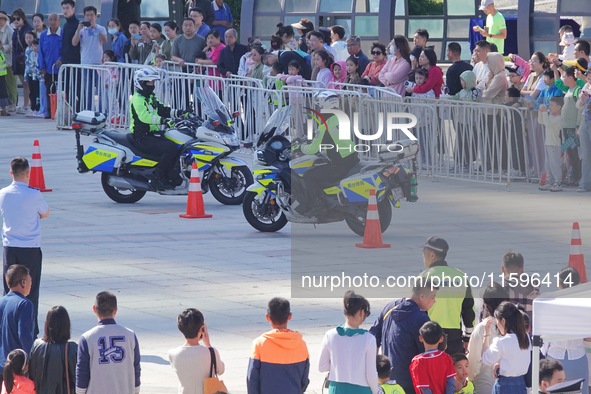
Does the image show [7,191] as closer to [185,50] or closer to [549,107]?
[549,107]

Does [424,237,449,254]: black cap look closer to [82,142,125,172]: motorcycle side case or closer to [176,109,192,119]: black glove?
[82,142,125,172]: motorcycle side case

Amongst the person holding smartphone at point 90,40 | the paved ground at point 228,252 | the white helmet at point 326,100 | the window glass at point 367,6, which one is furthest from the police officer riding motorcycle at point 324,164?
the window glass at point 367,6

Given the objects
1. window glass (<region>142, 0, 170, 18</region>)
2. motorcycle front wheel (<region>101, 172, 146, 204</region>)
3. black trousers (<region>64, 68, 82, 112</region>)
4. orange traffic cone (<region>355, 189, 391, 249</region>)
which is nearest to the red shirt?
orange traffic cone (<region>355, 189, 391, 249</region>)

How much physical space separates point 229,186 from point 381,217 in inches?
118

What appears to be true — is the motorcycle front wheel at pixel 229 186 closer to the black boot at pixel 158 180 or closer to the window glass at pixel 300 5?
the black boot at pixel 158 180

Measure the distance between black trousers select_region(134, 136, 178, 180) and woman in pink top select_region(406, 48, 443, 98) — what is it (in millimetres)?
4561

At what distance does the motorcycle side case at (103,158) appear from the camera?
18.3 m

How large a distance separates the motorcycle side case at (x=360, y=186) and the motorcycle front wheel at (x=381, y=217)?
19 cm

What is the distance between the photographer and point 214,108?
1867cm

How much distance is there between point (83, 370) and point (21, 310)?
3.51ft

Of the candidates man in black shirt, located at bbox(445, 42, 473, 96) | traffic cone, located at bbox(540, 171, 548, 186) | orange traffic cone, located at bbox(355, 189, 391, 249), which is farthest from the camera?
man in black shirt, located at bbox(445, 42, 473, 96)

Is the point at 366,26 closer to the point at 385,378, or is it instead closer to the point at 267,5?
the point at 267,5

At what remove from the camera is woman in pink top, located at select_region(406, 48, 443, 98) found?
2131 cm

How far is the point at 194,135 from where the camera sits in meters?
18.7
